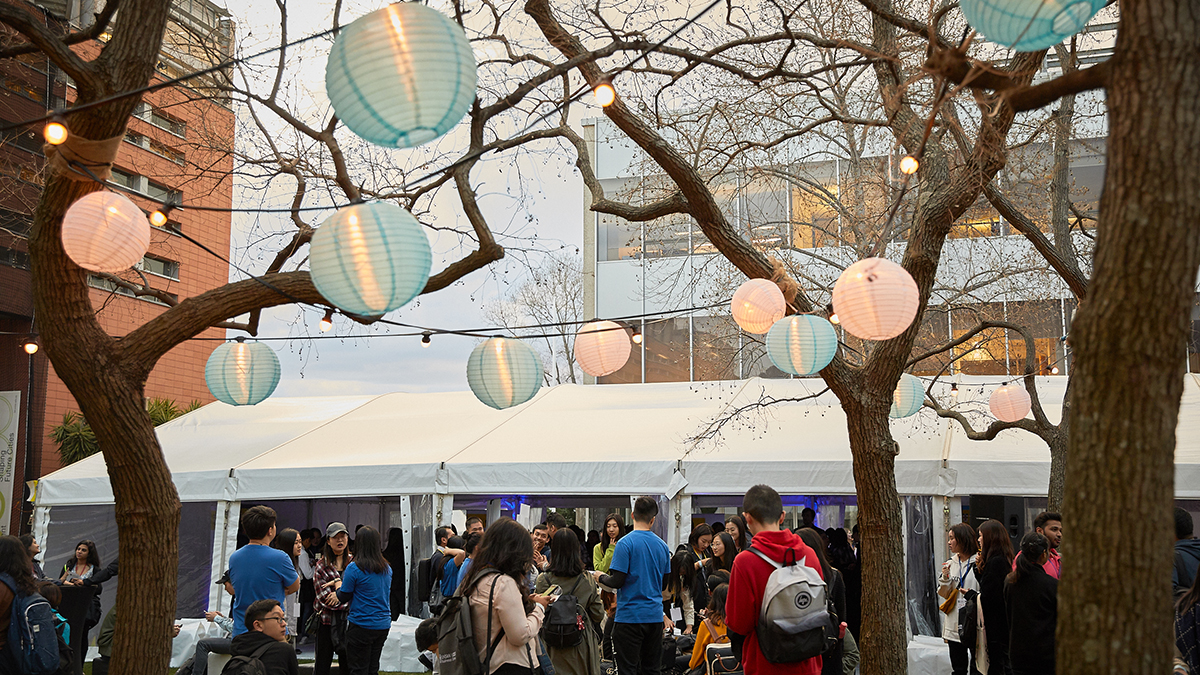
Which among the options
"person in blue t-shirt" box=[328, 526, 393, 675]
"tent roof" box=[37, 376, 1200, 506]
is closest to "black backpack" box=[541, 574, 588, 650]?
"person in blue t-shirt" box=[328, 526, 393, 675]

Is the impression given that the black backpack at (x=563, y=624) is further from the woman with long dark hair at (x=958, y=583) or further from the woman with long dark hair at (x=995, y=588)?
the woman with long dark hair at (x=958, y=583)

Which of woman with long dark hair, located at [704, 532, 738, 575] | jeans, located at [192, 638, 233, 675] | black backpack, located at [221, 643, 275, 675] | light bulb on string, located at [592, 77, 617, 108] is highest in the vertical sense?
light bulb on string, located at [592, 77, 617, 108]

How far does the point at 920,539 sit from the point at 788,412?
2.54 meters

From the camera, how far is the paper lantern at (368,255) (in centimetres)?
382

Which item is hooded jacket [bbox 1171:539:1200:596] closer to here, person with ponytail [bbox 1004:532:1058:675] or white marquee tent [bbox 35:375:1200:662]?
person with ponytail [bbox 1004:532:1058:675]

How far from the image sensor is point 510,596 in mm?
3902

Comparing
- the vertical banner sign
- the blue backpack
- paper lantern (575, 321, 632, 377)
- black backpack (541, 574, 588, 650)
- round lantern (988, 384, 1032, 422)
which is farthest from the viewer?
the vertical banner sign

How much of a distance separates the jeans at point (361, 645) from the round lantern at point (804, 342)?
363cm

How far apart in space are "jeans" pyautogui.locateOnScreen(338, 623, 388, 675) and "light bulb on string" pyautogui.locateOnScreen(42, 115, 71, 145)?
4.03m

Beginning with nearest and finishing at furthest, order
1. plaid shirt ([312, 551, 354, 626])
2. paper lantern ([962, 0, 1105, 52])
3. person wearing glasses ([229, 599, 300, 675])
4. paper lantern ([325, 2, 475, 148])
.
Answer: paper lantern ([962, 0, 1105, 52]) < paper lantern ([325, 2, 475, 148]) < person wearing glasses ([229, 599, 300, 675]) < plaid shirt ([312, 551, 354, 626])

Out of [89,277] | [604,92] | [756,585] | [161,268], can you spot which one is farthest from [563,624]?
[161,268]

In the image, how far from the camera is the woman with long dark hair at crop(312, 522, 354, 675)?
23.8 feet

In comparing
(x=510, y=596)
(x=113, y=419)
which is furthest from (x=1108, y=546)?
(x=113, y=419)

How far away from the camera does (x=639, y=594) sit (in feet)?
20.7
